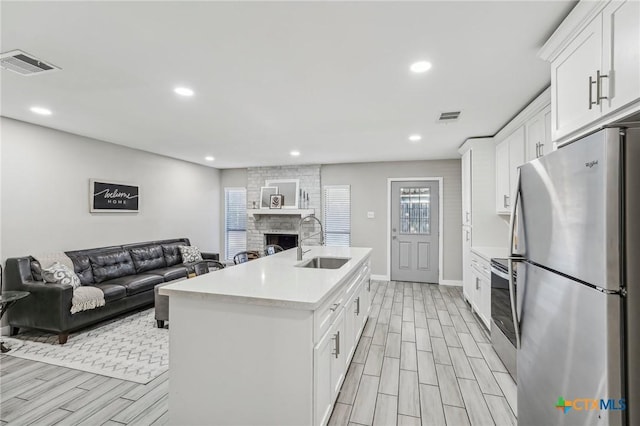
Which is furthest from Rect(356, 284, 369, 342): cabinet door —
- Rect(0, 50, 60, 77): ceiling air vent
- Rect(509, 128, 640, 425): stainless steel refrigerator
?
Rect(0, 50, 60, 77): ceiling air vent

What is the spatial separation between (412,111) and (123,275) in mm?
4737

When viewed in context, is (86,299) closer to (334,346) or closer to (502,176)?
(334,346)

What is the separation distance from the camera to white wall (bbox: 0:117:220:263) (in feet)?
11.5

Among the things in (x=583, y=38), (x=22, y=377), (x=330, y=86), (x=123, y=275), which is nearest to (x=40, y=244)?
(x=123, y=275)

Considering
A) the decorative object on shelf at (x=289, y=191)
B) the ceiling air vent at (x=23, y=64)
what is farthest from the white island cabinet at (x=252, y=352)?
the decorative object on shelf at (x=289, y=191)

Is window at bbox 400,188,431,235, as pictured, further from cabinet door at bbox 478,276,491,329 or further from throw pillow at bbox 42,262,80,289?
throw pillow at bbox 42,262,80,289

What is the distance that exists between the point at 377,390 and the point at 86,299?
11.0ft

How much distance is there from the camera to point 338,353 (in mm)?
Answer: 2176

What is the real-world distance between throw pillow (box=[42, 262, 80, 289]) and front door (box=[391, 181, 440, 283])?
532 cm

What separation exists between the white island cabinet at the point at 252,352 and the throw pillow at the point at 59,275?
8.25 feet

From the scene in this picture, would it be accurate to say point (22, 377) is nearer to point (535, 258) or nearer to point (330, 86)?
point (330, 86)

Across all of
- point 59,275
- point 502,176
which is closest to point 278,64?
point 502,176

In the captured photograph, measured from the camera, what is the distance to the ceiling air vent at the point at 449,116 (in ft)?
10.6

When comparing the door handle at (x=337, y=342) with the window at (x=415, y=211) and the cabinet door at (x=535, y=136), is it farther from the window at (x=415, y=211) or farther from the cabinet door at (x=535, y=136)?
the window at (x=415, y=211)
